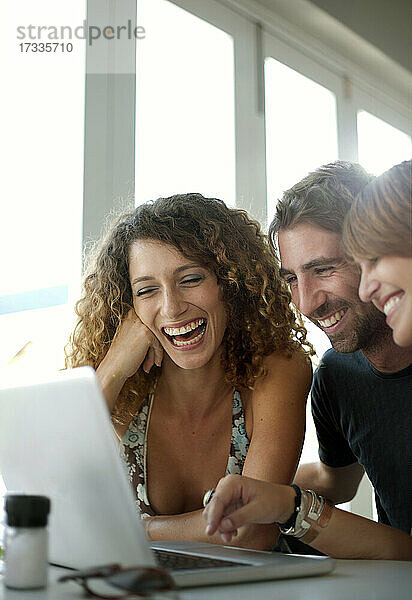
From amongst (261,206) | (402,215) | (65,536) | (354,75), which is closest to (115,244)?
(402,215)

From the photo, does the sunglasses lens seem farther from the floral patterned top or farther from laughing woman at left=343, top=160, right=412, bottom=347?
the floral patterned top

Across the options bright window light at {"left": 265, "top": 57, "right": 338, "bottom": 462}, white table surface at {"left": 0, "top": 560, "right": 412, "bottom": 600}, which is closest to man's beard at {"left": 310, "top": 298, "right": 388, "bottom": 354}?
white table surface at {"left": 0, "top": 560, "right": 412, "bottom": 600}

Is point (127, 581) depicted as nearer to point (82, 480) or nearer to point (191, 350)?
point (82, 480)

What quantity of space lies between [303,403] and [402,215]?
23.2 inches

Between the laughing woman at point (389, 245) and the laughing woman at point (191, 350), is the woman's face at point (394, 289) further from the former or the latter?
the laughing woman at point (191, 350)

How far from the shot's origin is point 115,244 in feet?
5.75

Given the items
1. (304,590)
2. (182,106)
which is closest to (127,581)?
(304,590)

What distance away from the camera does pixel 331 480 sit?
1831 millimetres

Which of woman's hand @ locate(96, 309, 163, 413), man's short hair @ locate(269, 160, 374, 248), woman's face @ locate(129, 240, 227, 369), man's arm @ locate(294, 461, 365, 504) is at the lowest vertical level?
man's arm @ locate(294, 461, 365, 504)

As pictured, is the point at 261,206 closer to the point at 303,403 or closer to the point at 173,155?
the point at 173,155

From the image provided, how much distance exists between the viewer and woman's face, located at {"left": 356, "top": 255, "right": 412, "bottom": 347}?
3.59 ft

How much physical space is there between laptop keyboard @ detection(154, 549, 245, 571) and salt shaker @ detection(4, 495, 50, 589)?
163 millimetres

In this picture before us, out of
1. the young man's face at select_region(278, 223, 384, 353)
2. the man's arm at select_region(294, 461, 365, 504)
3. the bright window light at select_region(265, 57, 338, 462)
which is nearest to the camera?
the young man's face at select_region(278, 223, 384, 353)

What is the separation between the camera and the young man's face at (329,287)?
59.3 inches
